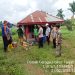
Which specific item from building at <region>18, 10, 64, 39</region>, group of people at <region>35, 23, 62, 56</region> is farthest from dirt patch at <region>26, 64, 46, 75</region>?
building at <region>18, 10, 64, 39</region>

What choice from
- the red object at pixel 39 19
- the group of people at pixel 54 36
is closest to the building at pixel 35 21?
the red object at pixel 39 19

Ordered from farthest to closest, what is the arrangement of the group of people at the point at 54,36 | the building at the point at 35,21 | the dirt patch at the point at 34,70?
the building at the point at 35,21 < the group of people at the point at 54,36 < the dirt patch at the point at 34,70

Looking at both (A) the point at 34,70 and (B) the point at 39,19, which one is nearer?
(A) the point at 34,70

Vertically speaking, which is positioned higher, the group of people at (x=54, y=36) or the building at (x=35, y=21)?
the building at (x=35, y=21)

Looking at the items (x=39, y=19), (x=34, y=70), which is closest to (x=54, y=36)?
(x=39, y=19)

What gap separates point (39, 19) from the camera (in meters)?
23.7

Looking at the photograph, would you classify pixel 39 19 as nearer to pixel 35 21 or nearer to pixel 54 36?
pixel 35 21

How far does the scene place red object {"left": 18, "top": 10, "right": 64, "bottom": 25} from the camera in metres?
23.4

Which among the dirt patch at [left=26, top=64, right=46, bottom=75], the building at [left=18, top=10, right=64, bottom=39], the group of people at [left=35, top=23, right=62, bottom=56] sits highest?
the building at [left=18, top=10, right=64, bottom=39]

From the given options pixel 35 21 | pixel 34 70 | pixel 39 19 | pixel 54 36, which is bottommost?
pixel 34 70

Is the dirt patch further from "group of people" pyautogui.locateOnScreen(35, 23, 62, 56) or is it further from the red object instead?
the red object

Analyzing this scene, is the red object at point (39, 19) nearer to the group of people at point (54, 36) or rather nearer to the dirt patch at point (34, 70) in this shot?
the group of people at point (54, 36)

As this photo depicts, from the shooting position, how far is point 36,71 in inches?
513

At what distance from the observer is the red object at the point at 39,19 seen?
23.4 meters
